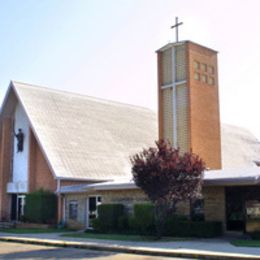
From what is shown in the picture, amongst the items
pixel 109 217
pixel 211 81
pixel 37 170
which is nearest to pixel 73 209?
pixel 109 217

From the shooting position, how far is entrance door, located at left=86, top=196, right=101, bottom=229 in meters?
28.4

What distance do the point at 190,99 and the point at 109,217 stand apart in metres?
9.43

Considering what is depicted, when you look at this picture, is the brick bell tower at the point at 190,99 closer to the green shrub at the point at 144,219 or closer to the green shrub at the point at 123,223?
the green shrub at the point at 123,223

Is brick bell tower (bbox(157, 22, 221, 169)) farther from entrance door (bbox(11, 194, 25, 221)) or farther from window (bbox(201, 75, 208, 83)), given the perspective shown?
entrance door (bbox(11, 194, 25, 221))

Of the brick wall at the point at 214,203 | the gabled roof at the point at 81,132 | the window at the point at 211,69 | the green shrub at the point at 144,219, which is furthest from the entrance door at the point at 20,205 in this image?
the brick wall at the point at 214,203

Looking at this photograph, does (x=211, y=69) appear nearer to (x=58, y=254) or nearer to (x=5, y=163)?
(x=5, y=163)

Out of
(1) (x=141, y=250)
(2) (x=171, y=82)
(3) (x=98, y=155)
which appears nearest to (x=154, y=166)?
(1) (x=141, y=250)

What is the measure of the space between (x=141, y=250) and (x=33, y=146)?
20.3 m

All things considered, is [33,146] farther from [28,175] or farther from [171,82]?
[171,82]

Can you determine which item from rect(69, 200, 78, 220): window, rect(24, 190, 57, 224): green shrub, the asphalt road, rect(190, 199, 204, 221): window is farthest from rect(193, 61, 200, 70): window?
the asphalt road

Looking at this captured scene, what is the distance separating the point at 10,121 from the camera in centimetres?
3847

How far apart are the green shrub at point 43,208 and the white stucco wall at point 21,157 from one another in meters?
3.24

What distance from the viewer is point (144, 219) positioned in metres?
23.2

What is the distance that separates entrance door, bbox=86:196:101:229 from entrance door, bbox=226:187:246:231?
8880mm
